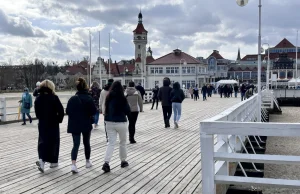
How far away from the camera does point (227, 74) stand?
117 meters

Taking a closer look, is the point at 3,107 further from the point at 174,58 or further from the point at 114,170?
the point at 174,58

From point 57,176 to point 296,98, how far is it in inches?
1553

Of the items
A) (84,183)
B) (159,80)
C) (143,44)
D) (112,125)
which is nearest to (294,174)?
(112,125)

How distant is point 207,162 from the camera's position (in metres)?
4.52

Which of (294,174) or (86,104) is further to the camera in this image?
(294,174)

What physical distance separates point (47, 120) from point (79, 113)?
0.64m

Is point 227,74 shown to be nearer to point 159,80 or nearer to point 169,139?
point 159,80

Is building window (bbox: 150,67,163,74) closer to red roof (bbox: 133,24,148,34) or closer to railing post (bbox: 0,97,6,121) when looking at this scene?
red roof (bbox: 133,24,148,34)

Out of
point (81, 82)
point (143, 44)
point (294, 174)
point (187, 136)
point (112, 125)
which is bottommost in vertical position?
point (294, 174)

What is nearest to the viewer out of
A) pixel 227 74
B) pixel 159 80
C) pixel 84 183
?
pixel 84 183

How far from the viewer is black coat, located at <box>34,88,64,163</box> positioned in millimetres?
7020

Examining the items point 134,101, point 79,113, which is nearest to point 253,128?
point 79,113

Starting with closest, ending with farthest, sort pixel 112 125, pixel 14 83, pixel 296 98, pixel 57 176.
Answer: pixel 57 176
pixel 112 125
pixel 296 98
pixel 14 83

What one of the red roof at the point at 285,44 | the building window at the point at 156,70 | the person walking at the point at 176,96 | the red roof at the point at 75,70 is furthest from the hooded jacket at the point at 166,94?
the red roof at the point at 285,44
